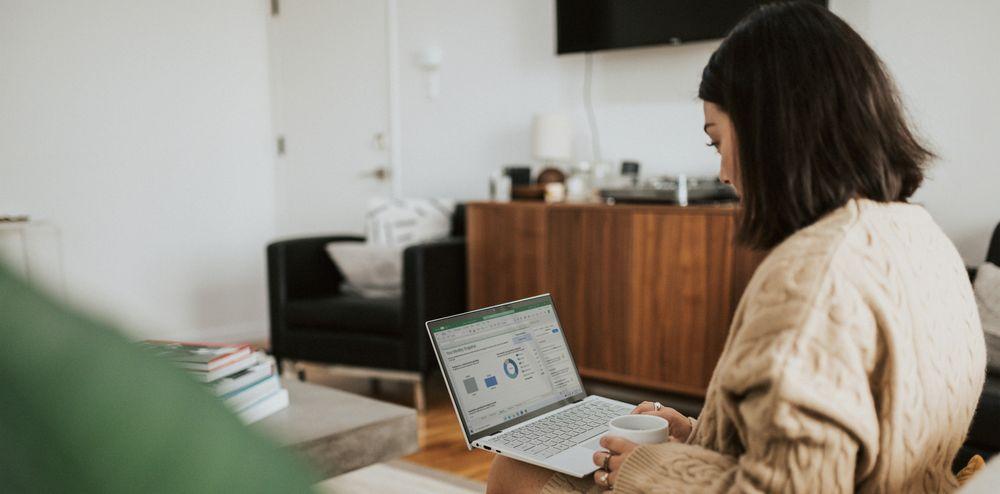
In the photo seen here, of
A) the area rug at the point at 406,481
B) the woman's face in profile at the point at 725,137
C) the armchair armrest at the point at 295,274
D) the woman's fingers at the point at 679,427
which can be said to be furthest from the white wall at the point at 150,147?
the woman's face in profile at the point at 725,137

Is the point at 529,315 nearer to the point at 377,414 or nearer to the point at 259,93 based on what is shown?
the point at 377,414

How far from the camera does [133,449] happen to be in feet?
0.47

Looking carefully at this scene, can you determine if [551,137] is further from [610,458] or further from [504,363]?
[610,458]

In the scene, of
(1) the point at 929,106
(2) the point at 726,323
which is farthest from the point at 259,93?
(1) the point at 929,106

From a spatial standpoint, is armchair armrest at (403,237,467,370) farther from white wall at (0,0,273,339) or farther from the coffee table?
white wall at (0,0,273,339)

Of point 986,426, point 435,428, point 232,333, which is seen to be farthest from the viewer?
point 232,333

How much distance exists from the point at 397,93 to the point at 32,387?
441 centimetres

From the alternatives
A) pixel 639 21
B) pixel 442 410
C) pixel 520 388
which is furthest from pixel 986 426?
pixel 639 21

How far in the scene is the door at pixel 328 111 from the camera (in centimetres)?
453

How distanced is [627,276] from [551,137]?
81 cm

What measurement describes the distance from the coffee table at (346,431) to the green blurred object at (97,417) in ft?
5.27

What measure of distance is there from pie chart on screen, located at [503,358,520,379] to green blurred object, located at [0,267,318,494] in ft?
3.97

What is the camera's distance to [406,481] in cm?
243

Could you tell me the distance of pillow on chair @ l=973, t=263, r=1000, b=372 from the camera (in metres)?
2.15
